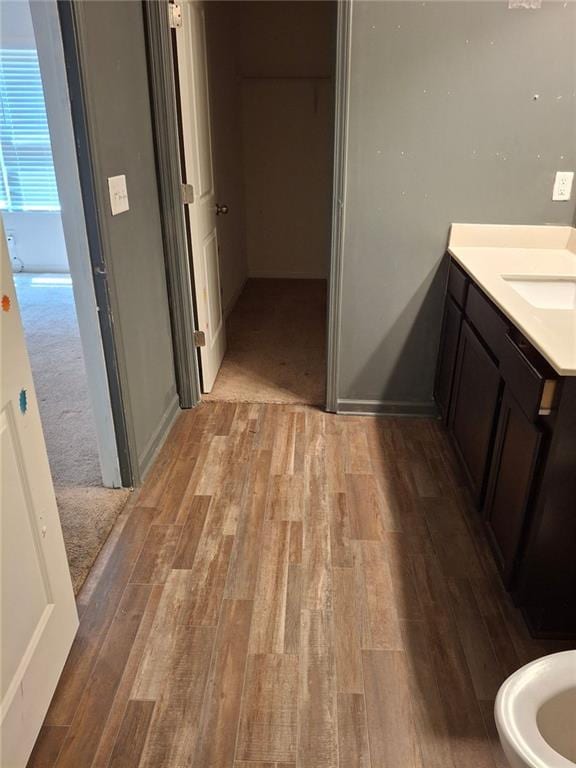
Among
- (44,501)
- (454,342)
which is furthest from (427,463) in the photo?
(44,501)

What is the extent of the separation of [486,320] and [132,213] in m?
1.43

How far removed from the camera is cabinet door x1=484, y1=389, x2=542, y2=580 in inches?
61.8

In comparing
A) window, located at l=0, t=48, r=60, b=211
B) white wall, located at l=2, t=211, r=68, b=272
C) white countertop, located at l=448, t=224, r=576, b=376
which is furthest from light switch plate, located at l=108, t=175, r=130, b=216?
white wall, located at l=2, t=211, r=68, b=272

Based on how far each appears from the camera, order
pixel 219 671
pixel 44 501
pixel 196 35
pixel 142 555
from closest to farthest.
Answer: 1. pixel 44 501
2. pixel 219 671
3. pixel 142 555
4. pixel 196 35

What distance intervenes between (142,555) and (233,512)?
1.26ft

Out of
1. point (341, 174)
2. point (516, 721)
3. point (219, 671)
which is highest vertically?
point (341, 174)

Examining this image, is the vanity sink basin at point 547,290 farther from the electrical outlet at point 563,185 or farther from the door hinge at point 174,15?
the door hinge at point 174,15

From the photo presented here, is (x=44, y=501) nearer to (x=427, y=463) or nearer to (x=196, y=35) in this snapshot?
(x=427, y=463)

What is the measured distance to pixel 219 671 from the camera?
1.57m

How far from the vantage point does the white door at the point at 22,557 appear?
121 centimetres

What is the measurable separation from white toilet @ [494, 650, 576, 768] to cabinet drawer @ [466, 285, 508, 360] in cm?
100

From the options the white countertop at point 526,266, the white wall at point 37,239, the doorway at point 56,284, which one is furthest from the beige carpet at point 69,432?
the white countertop at point 526,266

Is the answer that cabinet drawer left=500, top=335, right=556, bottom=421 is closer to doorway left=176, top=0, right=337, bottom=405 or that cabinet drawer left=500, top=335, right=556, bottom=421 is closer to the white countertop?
the white countertop

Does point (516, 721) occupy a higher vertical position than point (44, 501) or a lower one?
lower
